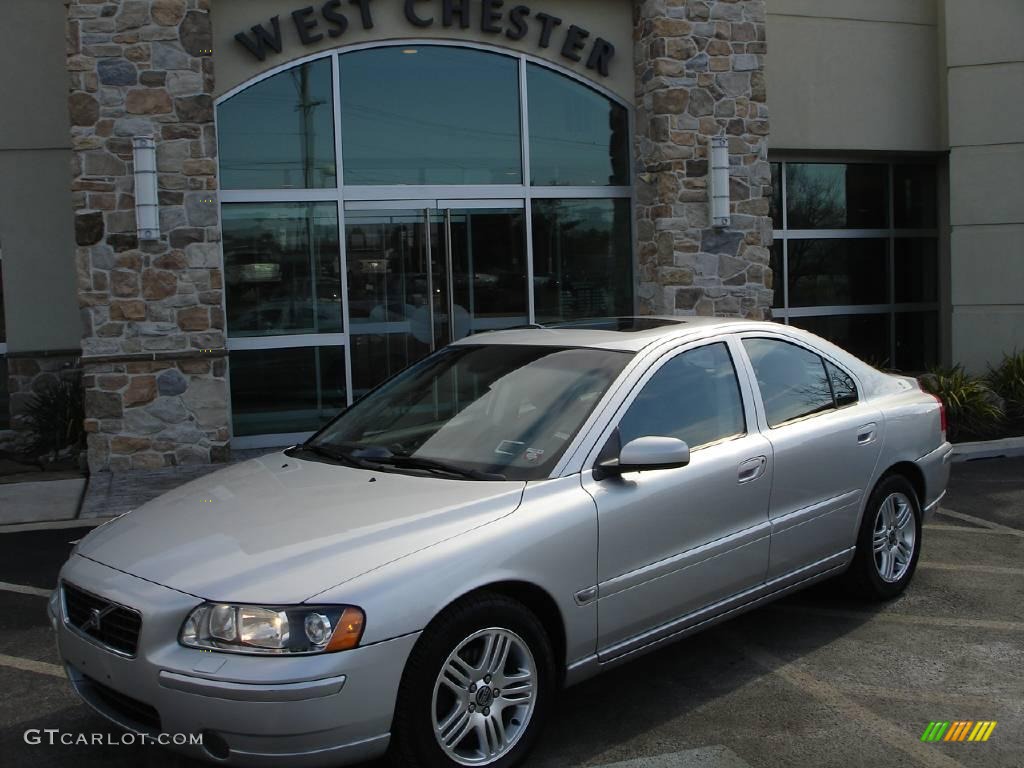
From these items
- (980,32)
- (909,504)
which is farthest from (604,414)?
(980,32)

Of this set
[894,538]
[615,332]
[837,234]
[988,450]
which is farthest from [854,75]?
[615,332]

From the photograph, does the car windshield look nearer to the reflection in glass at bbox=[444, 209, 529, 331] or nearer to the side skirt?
the side skirt

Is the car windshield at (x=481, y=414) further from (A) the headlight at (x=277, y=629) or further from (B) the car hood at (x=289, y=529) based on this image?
(A) the headlight at (x=277, y=629)

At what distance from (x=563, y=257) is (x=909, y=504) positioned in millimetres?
6670

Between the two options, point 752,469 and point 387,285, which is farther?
point 387,285

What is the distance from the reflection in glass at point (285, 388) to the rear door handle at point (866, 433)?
6.51m

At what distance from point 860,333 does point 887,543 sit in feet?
31.0

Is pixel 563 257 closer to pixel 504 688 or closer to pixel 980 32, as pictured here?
pixel 980 32

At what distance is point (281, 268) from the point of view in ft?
36.2

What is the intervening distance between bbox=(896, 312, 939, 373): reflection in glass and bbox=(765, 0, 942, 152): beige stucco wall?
7.78ft

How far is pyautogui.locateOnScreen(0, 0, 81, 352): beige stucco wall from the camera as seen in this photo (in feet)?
38.0

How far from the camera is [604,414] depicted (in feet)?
14.6

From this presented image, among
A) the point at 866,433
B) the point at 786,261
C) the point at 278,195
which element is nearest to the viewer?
the point at 866,433

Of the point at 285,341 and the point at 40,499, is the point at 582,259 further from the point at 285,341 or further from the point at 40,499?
the point at 40,499
